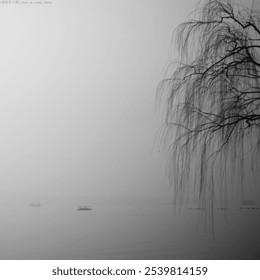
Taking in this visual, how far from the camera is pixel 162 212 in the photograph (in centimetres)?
248

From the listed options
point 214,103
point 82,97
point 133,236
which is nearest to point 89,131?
point 82,97

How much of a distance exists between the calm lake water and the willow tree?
23cm

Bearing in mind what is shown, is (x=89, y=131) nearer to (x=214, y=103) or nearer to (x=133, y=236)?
(x=133, y=236)

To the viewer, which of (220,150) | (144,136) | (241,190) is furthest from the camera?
(144,136)

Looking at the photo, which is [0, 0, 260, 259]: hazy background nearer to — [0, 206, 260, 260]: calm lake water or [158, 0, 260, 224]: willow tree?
[0, 206, 260, 260]: calm lake water

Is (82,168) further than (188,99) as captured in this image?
Yes

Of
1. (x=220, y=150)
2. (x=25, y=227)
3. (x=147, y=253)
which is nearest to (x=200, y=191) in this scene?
(x=220, y=150)

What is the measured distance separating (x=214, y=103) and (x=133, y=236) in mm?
1000

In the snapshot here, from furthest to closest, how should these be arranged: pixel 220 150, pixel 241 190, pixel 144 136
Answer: pixel 144 136, pixel 241 190, pixel 220 150

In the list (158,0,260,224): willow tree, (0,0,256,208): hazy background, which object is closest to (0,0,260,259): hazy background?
(0,0,256,208): hazy background

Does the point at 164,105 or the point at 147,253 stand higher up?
the point at 164,105
